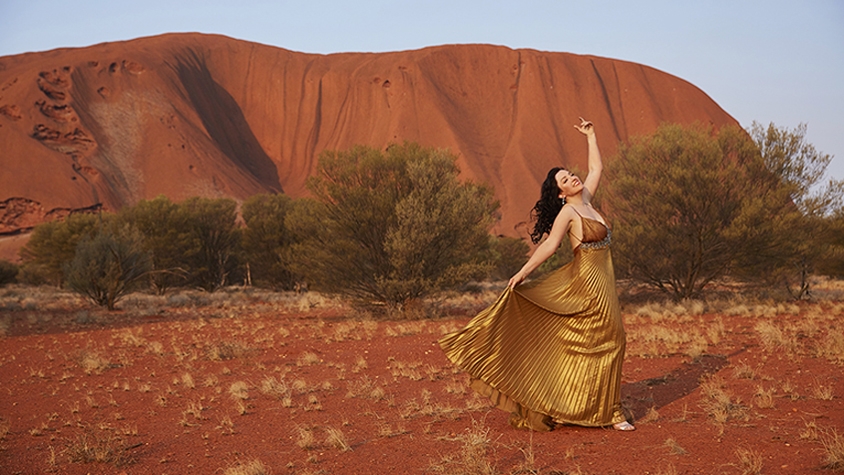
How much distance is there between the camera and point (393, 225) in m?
18.1

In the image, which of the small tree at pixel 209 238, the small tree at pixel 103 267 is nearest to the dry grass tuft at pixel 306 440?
the small tree at pixel 103 267

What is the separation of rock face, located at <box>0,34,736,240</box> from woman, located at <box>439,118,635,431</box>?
56103 mm

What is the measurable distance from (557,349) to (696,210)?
1416 cm

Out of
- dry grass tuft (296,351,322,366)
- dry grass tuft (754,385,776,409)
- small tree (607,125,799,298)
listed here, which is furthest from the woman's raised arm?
small tree (607,125,799,298)

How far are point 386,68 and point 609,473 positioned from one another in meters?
75.1

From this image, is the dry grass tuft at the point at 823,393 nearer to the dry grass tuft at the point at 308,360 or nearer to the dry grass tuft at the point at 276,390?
the dry grass tuft at the point at 276,390

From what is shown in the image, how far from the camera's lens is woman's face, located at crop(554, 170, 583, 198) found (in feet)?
17.6

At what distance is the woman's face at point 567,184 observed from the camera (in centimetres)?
536

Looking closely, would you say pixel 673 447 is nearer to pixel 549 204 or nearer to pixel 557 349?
pixel 557 349

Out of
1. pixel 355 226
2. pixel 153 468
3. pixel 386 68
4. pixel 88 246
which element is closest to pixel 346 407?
pixel 153 468

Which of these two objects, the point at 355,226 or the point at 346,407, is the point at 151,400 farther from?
the point at 355,226

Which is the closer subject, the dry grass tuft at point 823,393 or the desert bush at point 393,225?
the dry grass tuft at point 823,393

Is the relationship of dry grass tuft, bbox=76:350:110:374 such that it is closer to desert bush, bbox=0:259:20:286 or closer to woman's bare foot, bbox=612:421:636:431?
woman's bare foot, bbox=612:421:636:431

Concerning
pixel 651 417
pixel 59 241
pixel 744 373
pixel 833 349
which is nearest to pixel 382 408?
pixel 651 417
